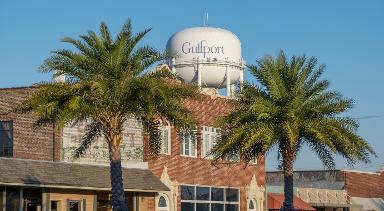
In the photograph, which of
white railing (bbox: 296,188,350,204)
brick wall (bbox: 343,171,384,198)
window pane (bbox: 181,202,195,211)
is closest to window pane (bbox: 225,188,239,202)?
window pane (bbox: 181,202,195,211)

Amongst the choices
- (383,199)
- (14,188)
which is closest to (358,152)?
(14,188)

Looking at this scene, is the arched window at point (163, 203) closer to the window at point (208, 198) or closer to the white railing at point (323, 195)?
the window at point (208, 198)

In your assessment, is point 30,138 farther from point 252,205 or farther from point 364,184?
point 364,184

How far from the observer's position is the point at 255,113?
34.9 meters

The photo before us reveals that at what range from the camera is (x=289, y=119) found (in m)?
34.5

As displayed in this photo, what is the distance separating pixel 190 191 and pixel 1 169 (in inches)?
588

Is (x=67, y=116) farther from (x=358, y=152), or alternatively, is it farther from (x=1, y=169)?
(x=358, y=152)

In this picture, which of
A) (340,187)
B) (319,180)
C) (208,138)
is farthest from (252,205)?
(319,180)

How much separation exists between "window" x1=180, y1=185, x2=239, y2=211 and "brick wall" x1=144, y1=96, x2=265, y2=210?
1.22 feet

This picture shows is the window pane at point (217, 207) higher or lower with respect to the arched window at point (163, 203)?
lower

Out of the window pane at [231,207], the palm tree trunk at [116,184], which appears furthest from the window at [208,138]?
the palm tree trunk at [116,184]

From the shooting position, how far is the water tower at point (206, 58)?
54.6 meters

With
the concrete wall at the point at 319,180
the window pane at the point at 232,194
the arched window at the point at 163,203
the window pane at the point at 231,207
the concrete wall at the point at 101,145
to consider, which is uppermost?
the concrete wall at the point at 101,145

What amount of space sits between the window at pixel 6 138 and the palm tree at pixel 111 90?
952 centimetres
